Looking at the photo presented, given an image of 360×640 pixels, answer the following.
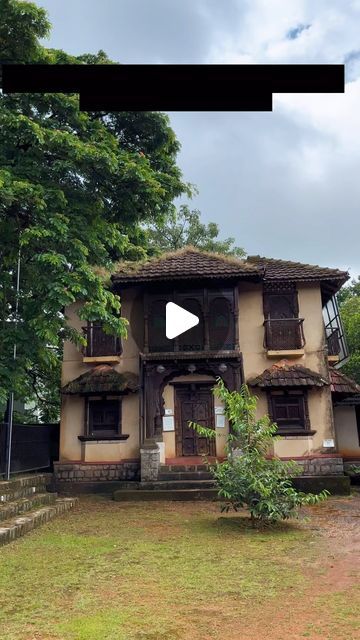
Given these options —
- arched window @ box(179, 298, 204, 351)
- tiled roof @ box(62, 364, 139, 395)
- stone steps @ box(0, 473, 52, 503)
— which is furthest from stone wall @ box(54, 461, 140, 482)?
arched window @ box(179, 298, 204, 351)

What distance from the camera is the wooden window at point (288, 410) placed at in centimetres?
1485

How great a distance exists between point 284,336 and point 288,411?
2282mm

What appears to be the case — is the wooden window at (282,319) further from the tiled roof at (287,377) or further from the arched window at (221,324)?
the arched window at (221,324)

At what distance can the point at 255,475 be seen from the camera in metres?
8.42

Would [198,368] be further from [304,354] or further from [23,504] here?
[23,504]

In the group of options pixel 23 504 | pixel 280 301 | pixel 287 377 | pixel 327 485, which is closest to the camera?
pixel 23 504

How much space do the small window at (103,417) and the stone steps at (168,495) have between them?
2.43m

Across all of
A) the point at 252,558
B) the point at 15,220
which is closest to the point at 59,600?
the point at 252,558

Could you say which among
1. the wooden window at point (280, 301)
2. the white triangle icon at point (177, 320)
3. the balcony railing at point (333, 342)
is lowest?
the balcony railing at point (333, 342)

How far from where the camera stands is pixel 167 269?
49.9ft

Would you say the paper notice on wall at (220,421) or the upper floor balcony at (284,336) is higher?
→ the upper floor balcony at (284,336)

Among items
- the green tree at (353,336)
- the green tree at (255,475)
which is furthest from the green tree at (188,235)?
the green tree at (255,475)

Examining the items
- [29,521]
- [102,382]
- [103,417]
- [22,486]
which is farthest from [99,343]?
[29,521]

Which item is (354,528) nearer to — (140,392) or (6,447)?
(140,392)
